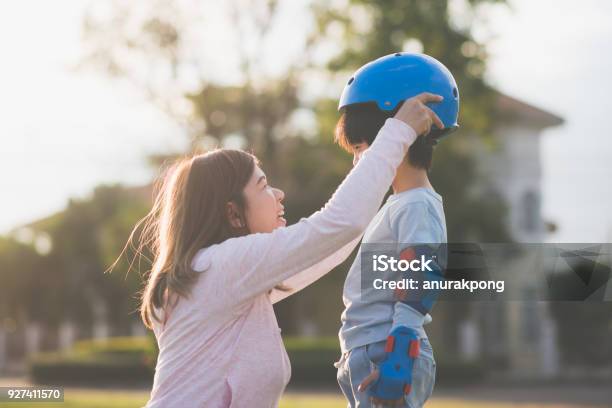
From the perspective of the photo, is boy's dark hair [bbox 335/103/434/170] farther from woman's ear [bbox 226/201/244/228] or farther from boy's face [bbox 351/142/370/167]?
woman's ear [bbox 226/201/244/228]

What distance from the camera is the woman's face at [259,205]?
3051mm

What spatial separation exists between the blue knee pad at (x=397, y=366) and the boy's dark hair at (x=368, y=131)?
72 cm

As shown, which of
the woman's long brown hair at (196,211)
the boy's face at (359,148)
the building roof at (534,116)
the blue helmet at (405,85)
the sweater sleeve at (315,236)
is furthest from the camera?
the building roof at (534,116)

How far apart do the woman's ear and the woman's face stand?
26 mm

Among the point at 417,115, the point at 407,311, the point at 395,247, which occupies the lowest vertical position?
the point at 407,311

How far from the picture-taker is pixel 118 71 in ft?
84.8

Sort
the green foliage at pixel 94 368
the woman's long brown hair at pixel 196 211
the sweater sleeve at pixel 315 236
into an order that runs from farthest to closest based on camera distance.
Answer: the green foliage at pixel 94 368, the woman's long brown hair at pixel 196 211, the sweater sleeve at pixel 315 236

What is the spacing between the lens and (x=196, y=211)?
301 cm

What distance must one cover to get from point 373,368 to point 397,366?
290 millimetres

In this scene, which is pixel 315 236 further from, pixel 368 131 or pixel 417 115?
pixel 368 131

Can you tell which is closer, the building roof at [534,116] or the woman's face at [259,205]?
the woman's face at [259,205]

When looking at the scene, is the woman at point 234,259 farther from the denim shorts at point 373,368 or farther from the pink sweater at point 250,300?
the denim shorts at point 373,368


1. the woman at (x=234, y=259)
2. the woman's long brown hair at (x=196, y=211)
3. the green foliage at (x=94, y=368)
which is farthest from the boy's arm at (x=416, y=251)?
the green foliage at (x=94, y=368)

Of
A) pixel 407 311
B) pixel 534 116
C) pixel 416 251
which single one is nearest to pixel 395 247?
pixel 416 251
